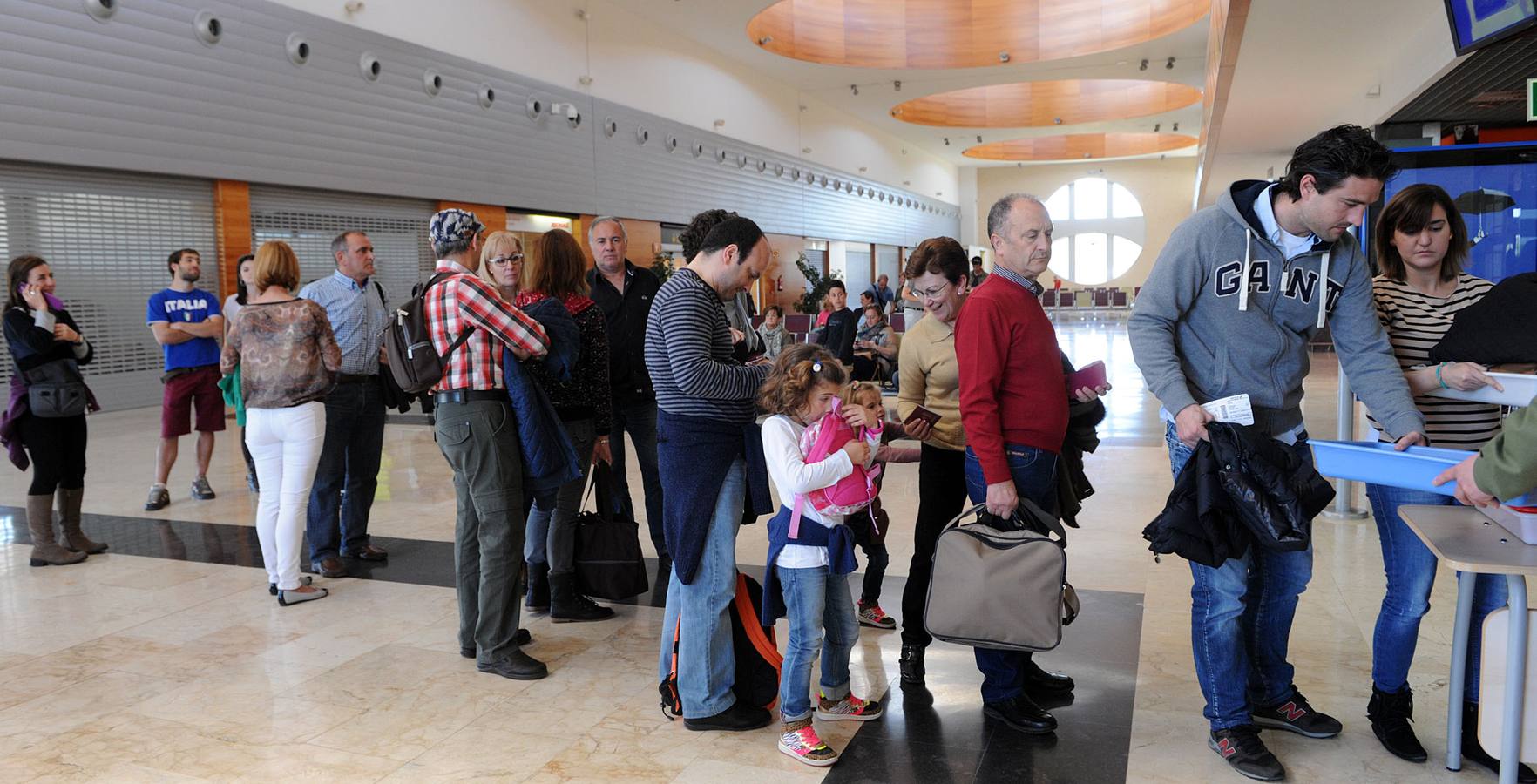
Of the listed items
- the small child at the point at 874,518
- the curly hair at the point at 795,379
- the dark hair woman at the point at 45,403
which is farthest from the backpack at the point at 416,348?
the dark hair woman at the point at 45,403

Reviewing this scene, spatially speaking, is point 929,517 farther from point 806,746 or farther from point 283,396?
point 283,396

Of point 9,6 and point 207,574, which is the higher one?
point 9,6

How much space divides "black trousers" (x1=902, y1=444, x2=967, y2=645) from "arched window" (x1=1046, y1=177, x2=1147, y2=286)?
35703 millimetres

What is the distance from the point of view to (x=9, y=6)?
893cm

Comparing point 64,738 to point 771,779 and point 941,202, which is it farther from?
point 941,202

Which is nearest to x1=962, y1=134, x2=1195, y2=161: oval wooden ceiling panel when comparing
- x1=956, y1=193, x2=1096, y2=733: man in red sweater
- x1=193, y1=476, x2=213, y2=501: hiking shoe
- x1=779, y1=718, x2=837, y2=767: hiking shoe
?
x1=193, y1=476, x2=213, y2=501: hiking shoe

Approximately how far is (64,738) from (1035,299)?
312cm

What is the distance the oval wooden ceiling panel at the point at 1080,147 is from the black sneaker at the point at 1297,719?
30545mm

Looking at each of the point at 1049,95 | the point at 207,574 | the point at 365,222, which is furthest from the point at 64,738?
the point at 1049,95

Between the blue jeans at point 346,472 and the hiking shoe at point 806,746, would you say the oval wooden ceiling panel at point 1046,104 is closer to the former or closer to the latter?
the blue jeans at point 346,472

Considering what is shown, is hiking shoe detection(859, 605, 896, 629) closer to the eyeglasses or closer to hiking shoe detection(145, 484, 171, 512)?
the eyeglasses

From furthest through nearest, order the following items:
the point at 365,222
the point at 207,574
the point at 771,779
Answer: the point at 365,222 → the point at 207,574 → the point at 771,779

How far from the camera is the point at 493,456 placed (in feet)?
11.2

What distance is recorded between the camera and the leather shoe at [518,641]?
3.59 metres
